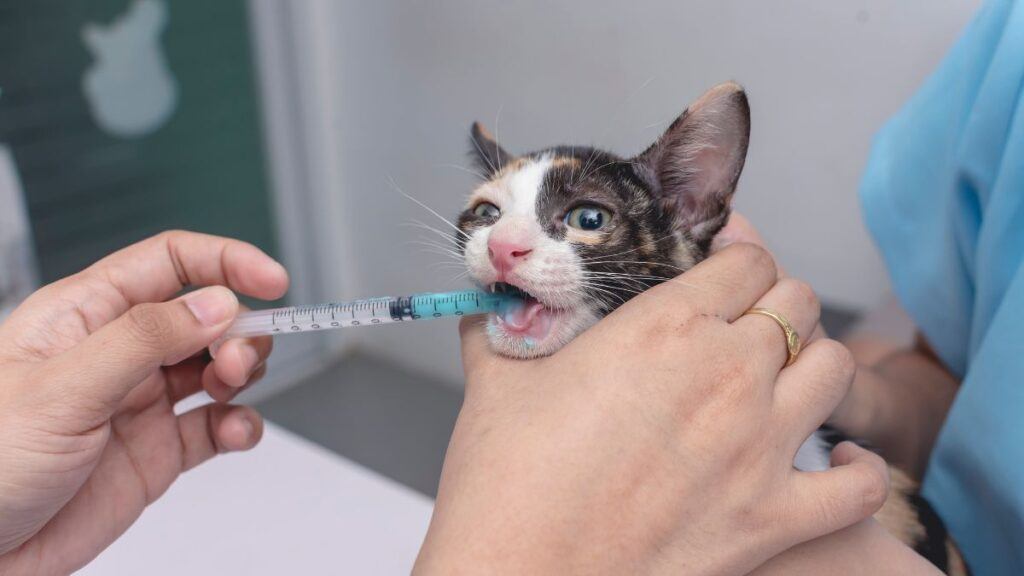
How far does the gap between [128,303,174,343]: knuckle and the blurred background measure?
514 millimetres

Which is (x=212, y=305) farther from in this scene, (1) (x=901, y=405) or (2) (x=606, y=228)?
(1) (x=901, y=405)

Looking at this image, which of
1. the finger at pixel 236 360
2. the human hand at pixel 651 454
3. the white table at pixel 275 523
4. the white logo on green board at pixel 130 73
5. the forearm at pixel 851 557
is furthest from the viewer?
the white logo on green board at pixel 130 73

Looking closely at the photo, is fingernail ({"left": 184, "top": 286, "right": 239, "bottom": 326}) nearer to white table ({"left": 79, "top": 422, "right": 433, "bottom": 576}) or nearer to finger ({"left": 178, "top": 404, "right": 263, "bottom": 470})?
finger ({"left": 178, "top": 404, "right": 263, "bottom": 470})

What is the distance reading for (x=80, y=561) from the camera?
0.89 meters

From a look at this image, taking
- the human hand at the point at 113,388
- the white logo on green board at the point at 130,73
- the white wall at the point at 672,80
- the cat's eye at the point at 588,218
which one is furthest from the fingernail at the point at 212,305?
the white logo on green board at the point at 130,73

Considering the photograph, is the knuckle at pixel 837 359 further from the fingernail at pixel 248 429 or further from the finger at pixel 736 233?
the fingernail at pixel 248 429

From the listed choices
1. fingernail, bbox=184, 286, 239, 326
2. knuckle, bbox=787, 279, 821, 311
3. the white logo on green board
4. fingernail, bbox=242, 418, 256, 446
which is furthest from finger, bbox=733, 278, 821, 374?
the white logo on green board

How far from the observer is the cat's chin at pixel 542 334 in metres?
0.73

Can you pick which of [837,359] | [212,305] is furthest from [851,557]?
[212,305]

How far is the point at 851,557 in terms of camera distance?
2.24 ft

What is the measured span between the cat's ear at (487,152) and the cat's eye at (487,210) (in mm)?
75

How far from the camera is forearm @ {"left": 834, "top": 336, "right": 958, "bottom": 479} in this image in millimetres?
1071

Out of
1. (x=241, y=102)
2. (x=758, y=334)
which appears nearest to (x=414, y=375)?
(x=241, y=102)

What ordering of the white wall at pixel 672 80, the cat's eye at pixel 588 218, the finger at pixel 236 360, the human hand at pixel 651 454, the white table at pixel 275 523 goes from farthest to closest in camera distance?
the white wall at pixel 672 80, the white table at pixel 275 523, the finger at pixel 236 360, the cat's eye at pixel 588 218, the human hand at pixel 651 454
